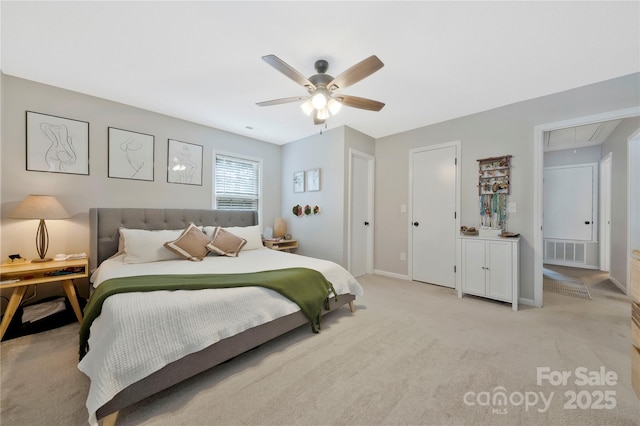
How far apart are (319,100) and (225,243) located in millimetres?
2029

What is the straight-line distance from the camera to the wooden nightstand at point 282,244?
13.8 feet

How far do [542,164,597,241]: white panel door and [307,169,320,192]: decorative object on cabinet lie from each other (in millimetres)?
4889

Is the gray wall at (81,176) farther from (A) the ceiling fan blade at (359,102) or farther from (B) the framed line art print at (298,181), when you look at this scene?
(A) the ceiling fan blade at (359,102)

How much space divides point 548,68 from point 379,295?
297cm

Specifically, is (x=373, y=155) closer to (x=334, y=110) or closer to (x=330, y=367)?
(x=334, y=110)

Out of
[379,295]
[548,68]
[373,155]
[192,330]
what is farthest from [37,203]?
Result: [548,68]

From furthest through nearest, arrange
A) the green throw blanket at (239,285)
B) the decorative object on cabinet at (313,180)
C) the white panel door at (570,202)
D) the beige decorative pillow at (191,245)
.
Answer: the white panel door at (570,202) → the decorative object on cabinet at (313,180) → the beige decorative pillow at (191,245) → the green throw blanket at (239,285)

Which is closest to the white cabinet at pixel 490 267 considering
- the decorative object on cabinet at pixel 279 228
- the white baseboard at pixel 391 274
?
the white baseboard at pixel 391 274

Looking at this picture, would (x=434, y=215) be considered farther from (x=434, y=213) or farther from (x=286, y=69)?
(x=286, y=69)

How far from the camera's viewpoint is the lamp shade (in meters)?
2.39

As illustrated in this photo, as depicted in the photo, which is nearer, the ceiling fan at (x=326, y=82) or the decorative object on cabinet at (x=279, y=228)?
the ceiling fan at (x=326, y=82)

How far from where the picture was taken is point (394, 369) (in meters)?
1.83

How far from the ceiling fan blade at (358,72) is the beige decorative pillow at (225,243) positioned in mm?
2123

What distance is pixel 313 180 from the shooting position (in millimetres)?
4391
